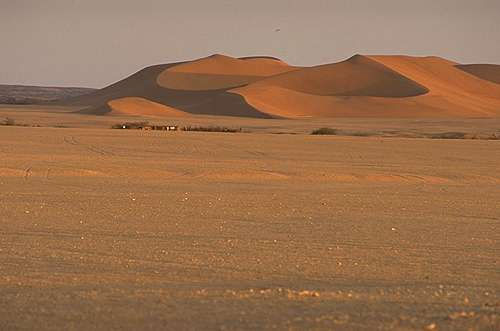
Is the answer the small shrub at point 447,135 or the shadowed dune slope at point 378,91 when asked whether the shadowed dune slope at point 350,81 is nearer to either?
the shadowed dune slope at point 378,91

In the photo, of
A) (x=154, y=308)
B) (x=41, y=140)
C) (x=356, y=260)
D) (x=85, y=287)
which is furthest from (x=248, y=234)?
(x=41, y=140)

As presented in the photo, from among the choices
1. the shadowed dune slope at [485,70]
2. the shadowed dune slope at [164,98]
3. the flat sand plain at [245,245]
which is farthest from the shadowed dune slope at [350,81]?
the flat sand plain at [245,245]

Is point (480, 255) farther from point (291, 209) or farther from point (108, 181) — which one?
point (108, 181)

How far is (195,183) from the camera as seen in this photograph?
21078 mm

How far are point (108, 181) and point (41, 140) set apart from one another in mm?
14605

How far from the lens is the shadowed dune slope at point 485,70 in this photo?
449 ft

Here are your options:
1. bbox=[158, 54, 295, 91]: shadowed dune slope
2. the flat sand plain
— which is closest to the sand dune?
bbox=[158, 54, 295, 91]: shadowed dune slope

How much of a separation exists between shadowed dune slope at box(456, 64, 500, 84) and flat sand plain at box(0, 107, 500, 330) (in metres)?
113

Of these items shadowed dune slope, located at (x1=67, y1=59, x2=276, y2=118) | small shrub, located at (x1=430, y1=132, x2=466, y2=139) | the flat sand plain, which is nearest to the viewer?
the flat sand plain

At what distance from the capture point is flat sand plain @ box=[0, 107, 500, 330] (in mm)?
7223

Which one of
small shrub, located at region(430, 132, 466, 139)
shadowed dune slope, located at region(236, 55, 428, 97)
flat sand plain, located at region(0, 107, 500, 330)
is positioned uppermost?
shadowed dune slope, located at region(236, 55, 428, 97)

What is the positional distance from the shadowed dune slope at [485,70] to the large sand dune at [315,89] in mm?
125

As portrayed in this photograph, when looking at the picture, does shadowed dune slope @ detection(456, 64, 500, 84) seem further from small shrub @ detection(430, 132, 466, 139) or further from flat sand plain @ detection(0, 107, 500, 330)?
flat sand plain @ detection(0, 107, 500, 330)

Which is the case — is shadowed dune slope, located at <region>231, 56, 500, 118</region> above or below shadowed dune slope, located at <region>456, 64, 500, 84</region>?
below
